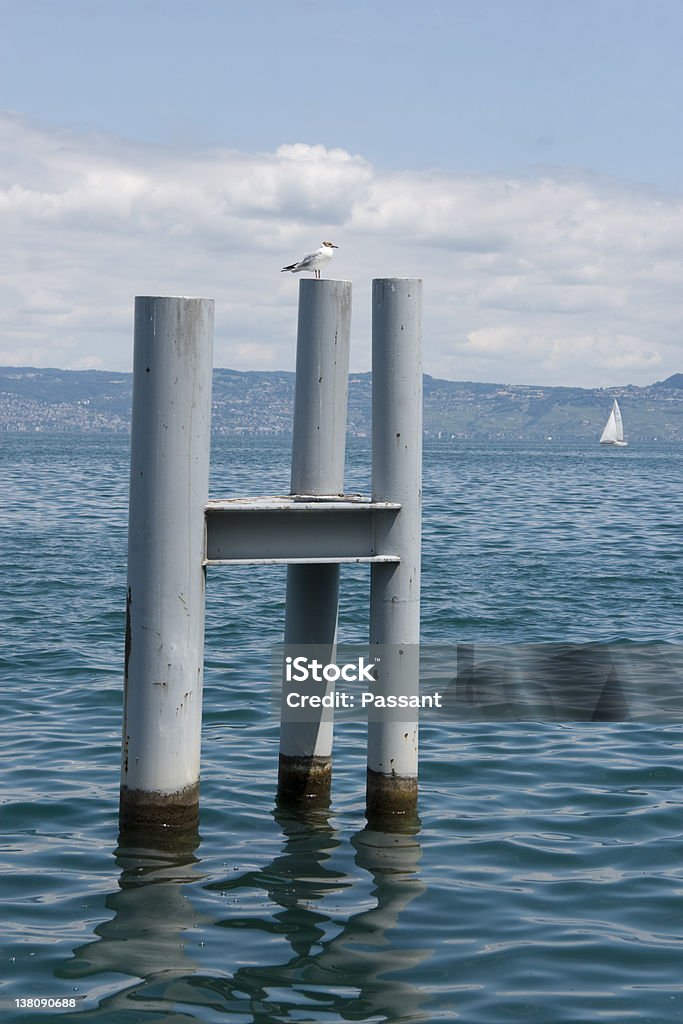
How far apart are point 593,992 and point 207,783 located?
449cm

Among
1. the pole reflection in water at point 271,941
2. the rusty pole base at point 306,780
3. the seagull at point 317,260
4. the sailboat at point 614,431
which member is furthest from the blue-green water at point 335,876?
the sailboat at point 614,431

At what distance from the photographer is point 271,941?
26.7 ft

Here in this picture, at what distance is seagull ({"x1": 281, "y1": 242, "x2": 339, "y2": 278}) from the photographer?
10773 millimetres

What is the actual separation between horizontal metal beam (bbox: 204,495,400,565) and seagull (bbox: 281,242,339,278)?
7.63ft

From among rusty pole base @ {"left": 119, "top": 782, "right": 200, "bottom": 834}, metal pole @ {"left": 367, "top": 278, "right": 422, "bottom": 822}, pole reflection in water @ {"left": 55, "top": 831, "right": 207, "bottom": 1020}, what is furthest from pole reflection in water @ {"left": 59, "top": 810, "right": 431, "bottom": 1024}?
metal pole @ {"left": 367, "top": 278, "right": 422, "bottom": 822}

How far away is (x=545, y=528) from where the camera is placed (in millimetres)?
35750

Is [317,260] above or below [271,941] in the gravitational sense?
above

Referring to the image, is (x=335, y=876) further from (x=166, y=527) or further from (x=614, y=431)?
(x=614, y=431)

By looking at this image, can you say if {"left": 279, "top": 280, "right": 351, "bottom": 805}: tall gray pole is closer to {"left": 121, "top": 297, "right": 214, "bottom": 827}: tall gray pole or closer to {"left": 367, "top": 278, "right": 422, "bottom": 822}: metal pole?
{"left": 367, "top": 278, "right": 422, "bottom": 822}: metal pole

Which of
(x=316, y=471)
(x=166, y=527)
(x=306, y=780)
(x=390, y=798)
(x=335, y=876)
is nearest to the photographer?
(x=166, y=527)

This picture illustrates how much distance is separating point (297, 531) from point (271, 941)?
2.74 metres

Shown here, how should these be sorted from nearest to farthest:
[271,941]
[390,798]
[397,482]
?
[271,941]
[397,482]
[390,798]

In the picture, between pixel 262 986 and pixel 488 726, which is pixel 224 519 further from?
pixel 488 726

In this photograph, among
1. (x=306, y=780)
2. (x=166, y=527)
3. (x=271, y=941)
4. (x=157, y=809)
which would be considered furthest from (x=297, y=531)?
(x=271, y=941)
